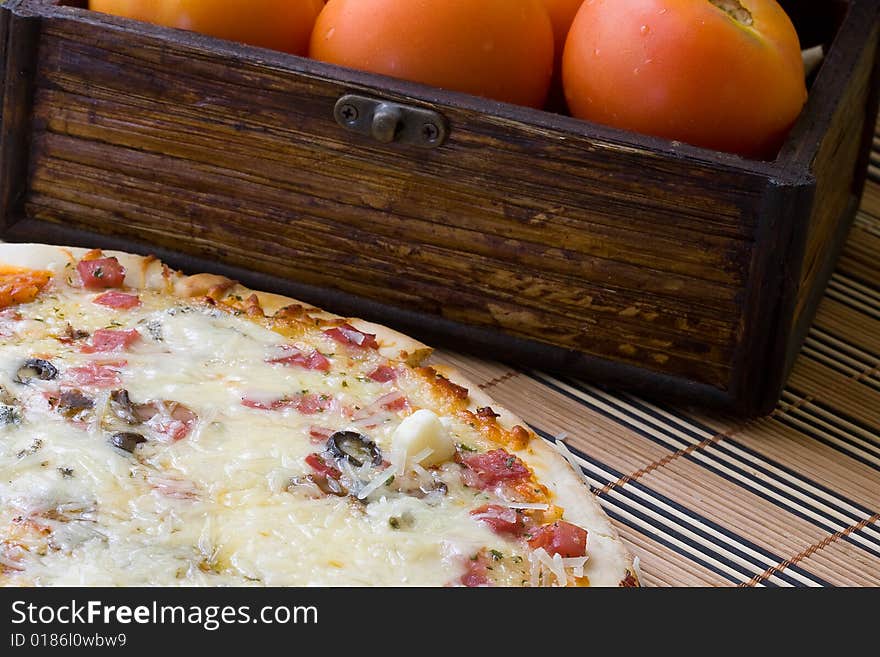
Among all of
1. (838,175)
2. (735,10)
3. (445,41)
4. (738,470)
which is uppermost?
(735,10)

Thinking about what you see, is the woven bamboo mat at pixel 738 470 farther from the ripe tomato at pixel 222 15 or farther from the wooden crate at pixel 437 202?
the ripe tomato at pixel 222 15

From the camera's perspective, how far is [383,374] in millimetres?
1951

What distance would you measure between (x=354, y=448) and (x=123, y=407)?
1.00 feet

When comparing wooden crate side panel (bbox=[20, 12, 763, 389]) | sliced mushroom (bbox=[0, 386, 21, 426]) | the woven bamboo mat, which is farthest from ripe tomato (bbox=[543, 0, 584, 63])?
sliced mushroom (bbox=[0, 386, 21, 426])

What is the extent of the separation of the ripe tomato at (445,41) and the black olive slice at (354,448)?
62 centimetres

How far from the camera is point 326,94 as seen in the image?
81.2 inches

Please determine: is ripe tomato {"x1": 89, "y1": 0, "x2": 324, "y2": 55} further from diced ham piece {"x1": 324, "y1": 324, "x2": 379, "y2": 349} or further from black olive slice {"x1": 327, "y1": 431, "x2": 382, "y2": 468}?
black olive slice {"x1": 327, "y1": 431, "x2": 382, "y2": 468}

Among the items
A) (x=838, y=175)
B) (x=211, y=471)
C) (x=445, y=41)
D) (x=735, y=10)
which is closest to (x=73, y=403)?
(x=211, y=471)

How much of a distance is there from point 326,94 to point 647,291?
57 centimetres

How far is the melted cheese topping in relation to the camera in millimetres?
1563

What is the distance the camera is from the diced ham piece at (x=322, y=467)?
67.8 inches

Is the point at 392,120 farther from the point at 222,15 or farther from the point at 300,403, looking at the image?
the point at 300,403

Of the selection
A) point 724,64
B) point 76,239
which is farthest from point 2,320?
point 724,64
